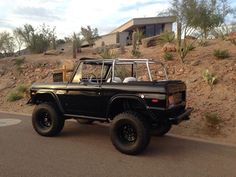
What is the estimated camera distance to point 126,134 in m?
6.86

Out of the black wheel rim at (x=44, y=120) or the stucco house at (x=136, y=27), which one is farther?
the stucco house at (x=136, y=27)

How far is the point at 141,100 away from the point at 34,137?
2925 millimetres

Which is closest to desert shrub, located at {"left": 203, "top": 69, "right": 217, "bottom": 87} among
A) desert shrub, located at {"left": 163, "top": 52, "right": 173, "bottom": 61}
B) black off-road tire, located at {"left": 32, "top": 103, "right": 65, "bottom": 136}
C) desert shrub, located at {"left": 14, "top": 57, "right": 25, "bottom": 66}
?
desert shrub, located at {"left": 163, "top": 52, "right": 173, "bottom": 61}

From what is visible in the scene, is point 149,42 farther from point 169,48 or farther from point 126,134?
point 126,134

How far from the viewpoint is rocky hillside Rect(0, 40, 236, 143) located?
8664mm

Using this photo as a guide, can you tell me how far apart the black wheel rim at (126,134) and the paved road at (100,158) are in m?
0.31

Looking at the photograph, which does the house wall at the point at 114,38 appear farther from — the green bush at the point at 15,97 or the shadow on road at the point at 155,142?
the shadow on road at the point at 155,142

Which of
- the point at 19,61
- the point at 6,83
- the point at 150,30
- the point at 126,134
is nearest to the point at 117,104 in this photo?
the point at 126,134

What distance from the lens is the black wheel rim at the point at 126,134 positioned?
677 cm

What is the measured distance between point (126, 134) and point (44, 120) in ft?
8.04

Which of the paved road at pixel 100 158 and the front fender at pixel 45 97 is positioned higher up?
the front fender at pixel 45 97

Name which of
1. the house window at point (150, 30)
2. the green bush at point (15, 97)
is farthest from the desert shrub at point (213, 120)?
the house window at point (150, 30)

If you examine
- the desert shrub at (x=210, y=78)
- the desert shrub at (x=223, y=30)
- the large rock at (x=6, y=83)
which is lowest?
the large rock at (x=6, y=83)

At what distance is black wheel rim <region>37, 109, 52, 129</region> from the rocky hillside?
3218 mm
